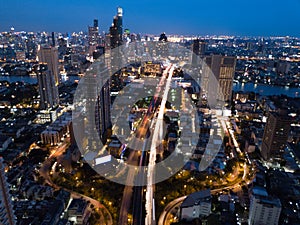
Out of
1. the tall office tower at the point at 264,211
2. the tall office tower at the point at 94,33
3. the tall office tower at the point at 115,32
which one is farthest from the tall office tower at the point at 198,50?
the tall office tower at the point at 264,211

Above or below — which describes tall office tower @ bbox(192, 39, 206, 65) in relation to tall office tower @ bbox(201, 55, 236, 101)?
above

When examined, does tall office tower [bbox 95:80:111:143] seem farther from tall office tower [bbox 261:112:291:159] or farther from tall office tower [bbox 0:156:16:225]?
tall office tower [bbox 261:112:291:159]

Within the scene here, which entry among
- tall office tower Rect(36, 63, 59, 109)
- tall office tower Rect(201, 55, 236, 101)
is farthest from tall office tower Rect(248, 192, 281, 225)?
tall office tower Rect(36, 63, 59, 109)

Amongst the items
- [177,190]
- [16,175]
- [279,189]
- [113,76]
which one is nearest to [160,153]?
[177,190]

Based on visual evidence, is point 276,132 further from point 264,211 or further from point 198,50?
point 198,50

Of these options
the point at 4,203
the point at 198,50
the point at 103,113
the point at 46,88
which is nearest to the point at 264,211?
the point at 4,203

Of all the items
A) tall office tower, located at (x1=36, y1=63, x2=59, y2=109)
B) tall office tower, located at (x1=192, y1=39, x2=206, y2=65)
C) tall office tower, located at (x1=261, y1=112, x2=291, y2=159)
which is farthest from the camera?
tall office tower, located at (x1=192, y1=39, x2=206, y2=65)
